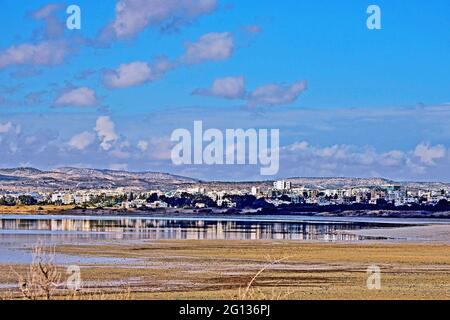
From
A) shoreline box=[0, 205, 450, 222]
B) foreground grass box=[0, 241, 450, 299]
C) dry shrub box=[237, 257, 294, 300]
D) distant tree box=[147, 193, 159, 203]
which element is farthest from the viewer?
shoreline box=[0, 205, 450, 222]

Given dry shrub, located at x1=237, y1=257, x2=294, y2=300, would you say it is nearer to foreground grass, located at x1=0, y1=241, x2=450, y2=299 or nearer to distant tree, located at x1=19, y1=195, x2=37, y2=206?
foreground grass, located at x1=0, y1=241, x2=450, y2=299

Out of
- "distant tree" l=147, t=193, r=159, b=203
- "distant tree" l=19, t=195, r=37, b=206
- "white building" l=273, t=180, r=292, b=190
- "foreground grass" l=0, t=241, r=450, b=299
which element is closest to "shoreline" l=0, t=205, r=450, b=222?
"distant tree" l=19, t=195, r=37, b=206

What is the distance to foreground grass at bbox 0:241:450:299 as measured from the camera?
2167 cm

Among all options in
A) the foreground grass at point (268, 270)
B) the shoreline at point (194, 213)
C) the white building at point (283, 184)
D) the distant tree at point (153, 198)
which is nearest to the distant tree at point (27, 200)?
the shoreline at point (194, 213)

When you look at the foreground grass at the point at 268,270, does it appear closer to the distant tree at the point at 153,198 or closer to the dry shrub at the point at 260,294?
the dry shrub at the point at 260,294

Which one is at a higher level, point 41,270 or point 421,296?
point 41,270

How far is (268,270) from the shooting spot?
27641 mm

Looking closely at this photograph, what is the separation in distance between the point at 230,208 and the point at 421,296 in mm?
64181

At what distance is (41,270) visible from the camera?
36.4ft
